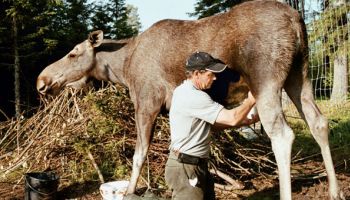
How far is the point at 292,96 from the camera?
216 inches

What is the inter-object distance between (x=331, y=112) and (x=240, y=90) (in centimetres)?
793

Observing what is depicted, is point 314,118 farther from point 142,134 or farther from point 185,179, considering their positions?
point 142,134

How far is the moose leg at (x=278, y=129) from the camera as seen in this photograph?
15.9ft

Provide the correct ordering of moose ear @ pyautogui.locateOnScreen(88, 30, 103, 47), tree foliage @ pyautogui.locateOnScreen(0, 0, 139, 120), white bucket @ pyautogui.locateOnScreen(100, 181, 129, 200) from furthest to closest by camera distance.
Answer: tree foliage @ pyautogui.locateOnScreen(0, 0, 139, 120) < moose ear @ pyautogui.locateOnScreen(88, 30, 103, 47) < white bucket @ pyautogui.locateOnScreen(100, 181, 129, 200)

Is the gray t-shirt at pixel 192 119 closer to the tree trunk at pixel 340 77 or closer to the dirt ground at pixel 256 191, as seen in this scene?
the dirt ground at pixel 256 191

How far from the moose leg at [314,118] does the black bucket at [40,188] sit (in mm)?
3740

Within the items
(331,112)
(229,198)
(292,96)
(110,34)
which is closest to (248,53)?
(292,96)

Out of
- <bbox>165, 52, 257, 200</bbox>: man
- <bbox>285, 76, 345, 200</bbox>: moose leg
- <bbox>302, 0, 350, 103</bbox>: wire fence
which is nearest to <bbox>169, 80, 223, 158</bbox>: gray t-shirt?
<bbox>165, 52, 257, 200</bbox>: man

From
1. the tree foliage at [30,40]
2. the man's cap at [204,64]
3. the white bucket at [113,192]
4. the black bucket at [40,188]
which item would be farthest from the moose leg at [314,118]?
the tree foliage at [30,40]

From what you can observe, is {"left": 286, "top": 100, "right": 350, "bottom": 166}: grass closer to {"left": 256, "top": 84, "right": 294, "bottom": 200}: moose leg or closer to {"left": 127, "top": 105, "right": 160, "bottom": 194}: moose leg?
{"left": 256, "top": 84, "right": 294, "bottom": 200}: moose leg

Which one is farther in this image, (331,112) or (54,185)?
(331,112)

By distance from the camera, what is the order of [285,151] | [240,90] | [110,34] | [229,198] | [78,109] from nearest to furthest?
[285,151]
[240,90]
[229,198]
[78,109]
[110,34]

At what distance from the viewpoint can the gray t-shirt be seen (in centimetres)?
408

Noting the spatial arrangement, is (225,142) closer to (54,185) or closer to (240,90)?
(240,90)
